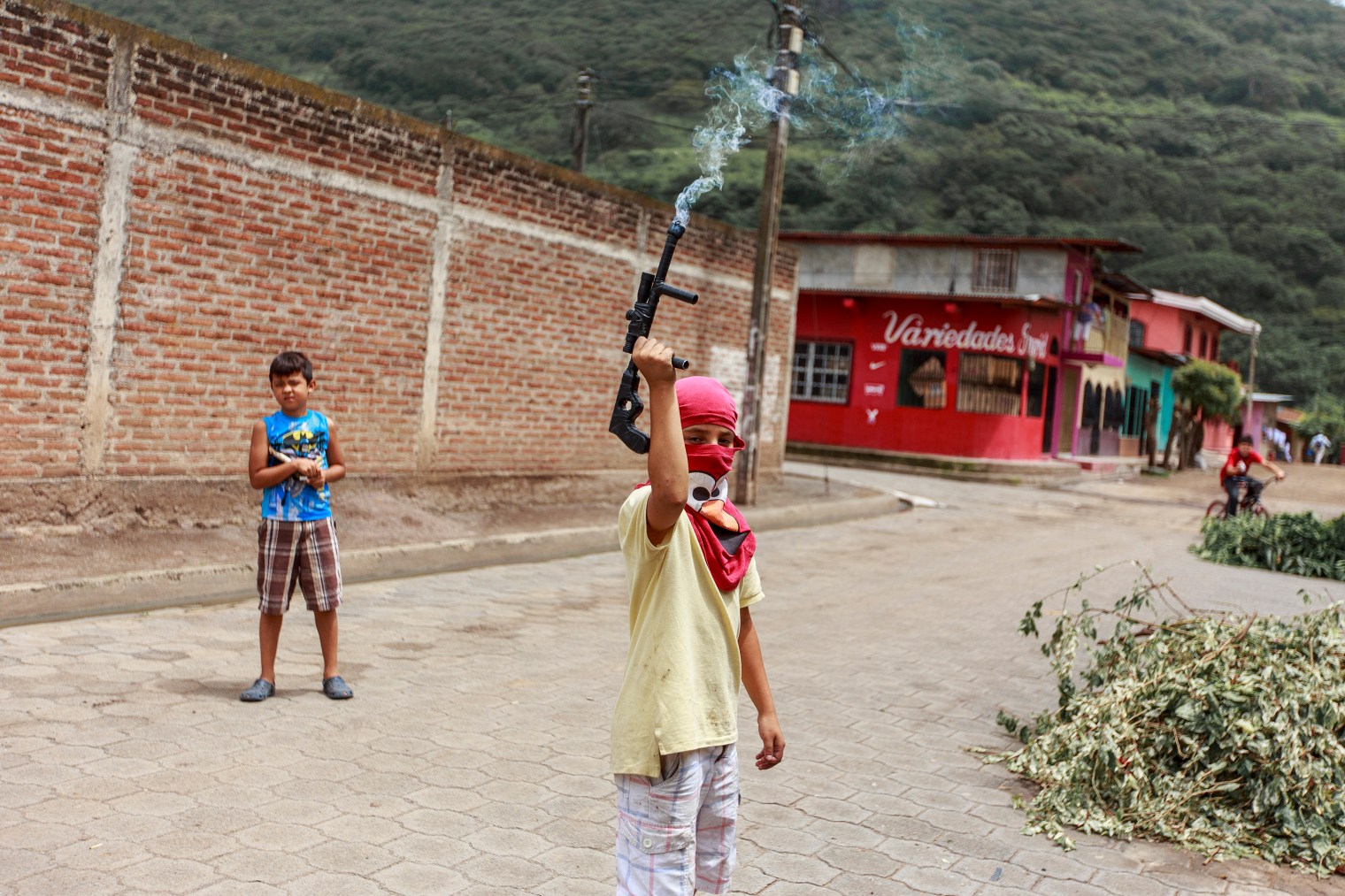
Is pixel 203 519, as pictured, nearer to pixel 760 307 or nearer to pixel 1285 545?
pixel 760 307

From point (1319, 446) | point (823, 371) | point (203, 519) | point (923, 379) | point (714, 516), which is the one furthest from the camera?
point (1319, 446)

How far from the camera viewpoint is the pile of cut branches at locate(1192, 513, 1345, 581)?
1387cm

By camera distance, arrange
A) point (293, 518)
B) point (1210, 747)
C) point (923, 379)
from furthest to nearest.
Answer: point (923, 379)
point (293, 518)
point (1210, 747)

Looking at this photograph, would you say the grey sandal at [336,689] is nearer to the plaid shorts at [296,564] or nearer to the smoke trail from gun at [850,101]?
the plaid shorts at [296,564]

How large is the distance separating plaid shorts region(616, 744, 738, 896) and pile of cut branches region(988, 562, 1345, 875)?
2.17 metres

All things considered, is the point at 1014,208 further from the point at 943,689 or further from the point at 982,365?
the point at 943,689

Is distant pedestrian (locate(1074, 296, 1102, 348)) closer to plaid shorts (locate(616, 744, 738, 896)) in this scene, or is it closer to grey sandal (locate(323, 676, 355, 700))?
grey sandal (locate(323, 676, 355, 700))

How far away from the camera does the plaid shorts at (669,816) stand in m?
2.53

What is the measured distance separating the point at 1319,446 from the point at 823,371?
40.2 metres

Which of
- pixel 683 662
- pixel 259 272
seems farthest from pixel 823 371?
pixel 683 662

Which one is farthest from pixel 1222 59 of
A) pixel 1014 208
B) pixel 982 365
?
pixel 982 365

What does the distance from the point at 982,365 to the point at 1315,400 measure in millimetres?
45982

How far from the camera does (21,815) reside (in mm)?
3857

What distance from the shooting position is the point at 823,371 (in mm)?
28984
